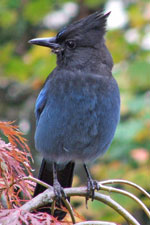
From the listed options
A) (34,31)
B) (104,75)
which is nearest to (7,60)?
(34,31)

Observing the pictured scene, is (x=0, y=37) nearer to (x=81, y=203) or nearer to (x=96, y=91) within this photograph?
(x=81, y=203)

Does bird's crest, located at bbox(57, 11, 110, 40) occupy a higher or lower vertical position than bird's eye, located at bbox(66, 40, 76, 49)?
higher

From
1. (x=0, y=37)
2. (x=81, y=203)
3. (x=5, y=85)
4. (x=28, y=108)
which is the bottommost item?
(x=81, y=203)

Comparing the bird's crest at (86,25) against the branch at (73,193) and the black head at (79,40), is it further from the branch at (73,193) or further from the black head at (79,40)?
the branch at (73,193)

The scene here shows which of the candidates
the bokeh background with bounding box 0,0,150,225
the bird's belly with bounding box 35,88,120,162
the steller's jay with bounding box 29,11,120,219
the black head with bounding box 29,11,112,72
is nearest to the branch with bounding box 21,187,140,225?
the steller's jay with bounding box 29,11,120,219

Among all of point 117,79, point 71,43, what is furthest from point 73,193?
point 117,79

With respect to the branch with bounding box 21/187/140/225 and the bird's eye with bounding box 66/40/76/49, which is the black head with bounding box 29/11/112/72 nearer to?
the bird's eye with bounding box 66/40/76/49

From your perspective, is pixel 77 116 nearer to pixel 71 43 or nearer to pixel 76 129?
pixel 76 129
